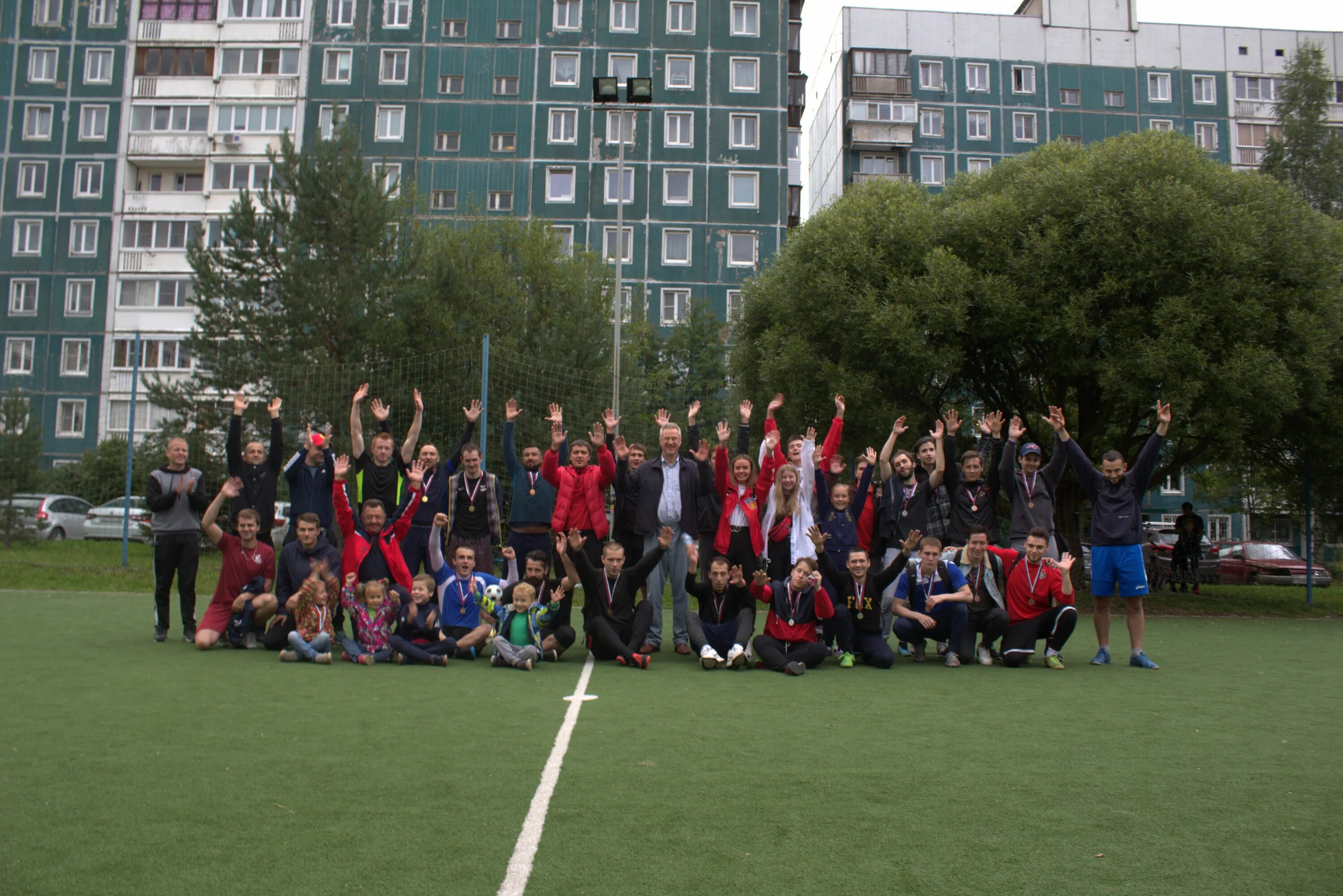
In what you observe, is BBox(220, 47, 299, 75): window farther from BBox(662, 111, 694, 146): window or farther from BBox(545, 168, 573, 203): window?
BBox(662, 111, 694, 146): window

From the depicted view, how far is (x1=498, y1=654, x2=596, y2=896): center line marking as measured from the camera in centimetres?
360

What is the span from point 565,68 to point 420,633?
117 feet

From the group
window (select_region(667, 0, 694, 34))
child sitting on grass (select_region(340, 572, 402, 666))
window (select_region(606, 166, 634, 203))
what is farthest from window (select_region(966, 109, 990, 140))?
child sitting on grass (select_region(340, 572, 402, 666))

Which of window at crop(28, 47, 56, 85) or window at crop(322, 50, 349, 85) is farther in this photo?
window at crop(28, 47, 56, 85)

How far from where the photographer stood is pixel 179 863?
3.74 meters

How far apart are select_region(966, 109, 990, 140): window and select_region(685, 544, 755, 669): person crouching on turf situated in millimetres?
42426

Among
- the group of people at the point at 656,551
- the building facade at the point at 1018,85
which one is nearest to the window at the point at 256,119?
the building facade at the point at 1018,85

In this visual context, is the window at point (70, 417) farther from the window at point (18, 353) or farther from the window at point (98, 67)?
the window at point (98, 67)

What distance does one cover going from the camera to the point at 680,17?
41.2 meters

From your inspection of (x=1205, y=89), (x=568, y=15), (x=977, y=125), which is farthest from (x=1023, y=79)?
(x=568, y=15)

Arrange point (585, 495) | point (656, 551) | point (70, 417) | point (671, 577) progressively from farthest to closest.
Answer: point (70, 417) → point (671, 577) → point (585, 495) → point (656, 551)

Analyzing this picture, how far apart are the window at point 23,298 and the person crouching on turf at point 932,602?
42.8 metres

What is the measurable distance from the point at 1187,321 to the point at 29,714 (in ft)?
46.6

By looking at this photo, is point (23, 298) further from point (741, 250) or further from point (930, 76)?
point (930, 76)
